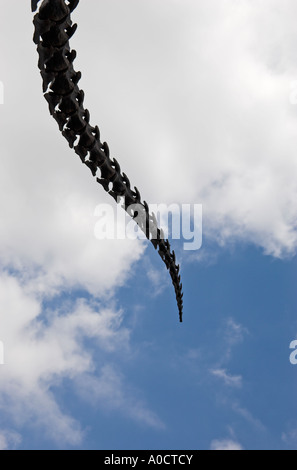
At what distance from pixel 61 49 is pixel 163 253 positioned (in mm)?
8456

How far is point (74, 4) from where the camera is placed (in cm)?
743

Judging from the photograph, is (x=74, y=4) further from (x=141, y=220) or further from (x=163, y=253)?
(x=163, y=253)

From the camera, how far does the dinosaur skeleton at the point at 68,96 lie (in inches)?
290

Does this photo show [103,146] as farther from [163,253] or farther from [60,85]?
[163,253]

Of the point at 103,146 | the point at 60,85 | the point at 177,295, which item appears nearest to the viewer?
the point at 60,85

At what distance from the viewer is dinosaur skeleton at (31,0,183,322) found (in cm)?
736

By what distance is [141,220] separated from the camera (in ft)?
40.5

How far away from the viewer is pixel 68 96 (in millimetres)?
8461

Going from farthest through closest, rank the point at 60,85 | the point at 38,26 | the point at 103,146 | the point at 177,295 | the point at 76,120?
the point at 177,295 < the point at 103,146 < the point at 76,120 < the point at 60,85 < the point at 38,26
